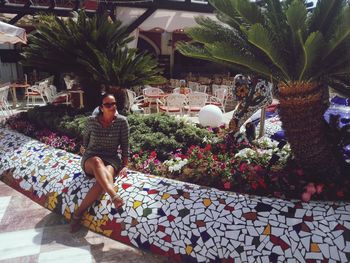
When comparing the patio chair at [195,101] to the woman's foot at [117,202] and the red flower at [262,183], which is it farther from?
the woman's foot at [117,202]

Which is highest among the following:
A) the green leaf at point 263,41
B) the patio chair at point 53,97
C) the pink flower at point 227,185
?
the green leaf at point 263,41

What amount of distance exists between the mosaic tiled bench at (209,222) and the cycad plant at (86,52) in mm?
3310

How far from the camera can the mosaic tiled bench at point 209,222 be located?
2.90 m

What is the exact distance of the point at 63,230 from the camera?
3.72 meters

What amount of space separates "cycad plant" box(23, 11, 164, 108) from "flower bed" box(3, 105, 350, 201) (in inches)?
50.6

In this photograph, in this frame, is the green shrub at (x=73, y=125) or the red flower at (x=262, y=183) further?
the green shrub at (x=73, y=125)

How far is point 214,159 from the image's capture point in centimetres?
433

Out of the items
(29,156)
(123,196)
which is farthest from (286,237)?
(29,156)

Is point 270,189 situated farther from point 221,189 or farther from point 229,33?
point 229,33

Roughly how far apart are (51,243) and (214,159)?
6.86 feet

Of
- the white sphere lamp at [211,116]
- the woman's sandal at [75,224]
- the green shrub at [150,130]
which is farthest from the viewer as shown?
the white sphere lamp at [211,116]

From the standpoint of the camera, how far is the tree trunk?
Result: 3594 mm

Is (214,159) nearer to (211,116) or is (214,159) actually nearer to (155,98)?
(211,116)

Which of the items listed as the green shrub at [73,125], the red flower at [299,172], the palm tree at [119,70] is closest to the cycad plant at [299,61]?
the red flower at [299,172]
